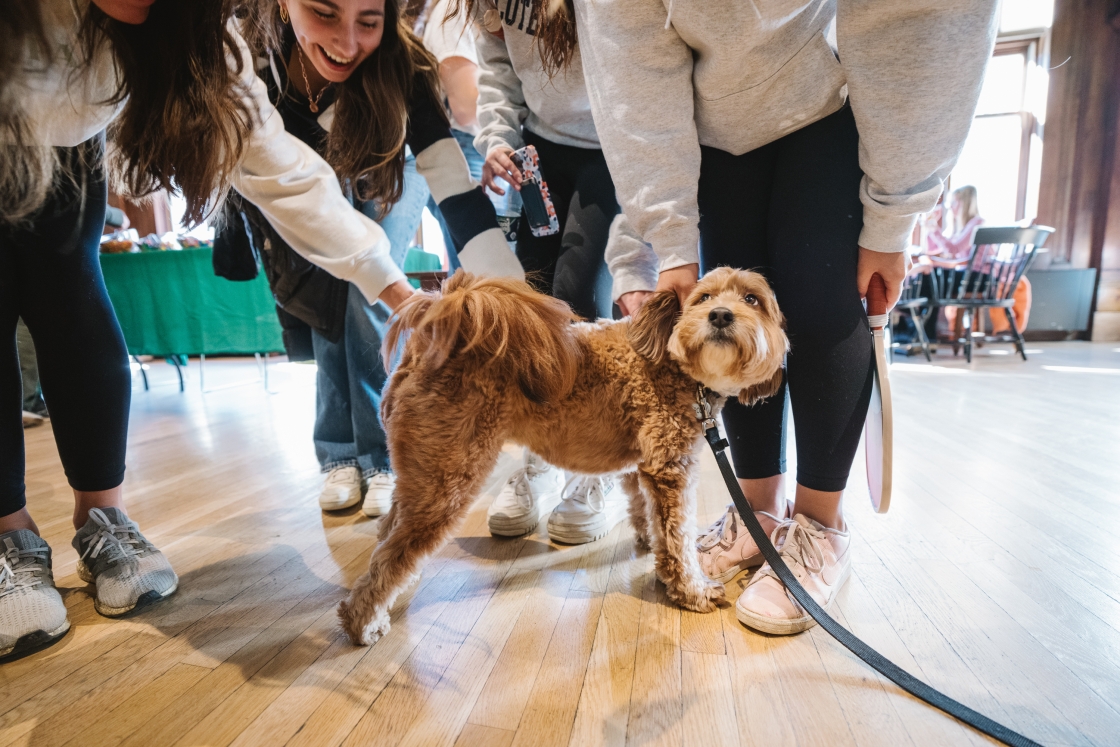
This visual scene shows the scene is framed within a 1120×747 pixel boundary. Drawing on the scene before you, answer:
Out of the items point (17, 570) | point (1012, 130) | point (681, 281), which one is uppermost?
point (1012, 130)

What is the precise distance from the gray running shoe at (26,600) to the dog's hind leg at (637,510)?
4.24 ft

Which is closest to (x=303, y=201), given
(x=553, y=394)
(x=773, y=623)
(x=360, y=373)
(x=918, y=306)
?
(x=360, y=373)

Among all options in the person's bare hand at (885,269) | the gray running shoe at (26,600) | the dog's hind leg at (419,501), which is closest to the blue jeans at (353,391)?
the dog's hind leg at (419,501)

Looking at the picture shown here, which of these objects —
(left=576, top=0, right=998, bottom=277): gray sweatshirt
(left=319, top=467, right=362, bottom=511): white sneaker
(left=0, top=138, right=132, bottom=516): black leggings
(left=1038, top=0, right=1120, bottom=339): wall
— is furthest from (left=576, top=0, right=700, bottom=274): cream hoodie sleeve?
(left=1038, top=0, right=1120, bottom=339): wall

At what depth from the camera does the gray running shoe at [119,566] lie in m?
1.26

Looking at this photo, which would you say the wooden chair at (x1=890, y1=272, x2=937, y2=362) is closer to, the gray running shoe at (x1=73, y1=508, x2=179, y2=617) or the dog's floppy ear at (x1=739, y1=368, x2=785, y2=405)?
the dog's floppy ear at (x1=739, y1=368, x2=785, y2=405)

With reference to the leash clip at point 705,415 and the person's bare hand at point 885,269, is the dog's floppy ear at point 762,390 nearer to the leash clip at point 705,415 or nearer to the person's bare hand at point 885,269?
the leash clip at point 705,415

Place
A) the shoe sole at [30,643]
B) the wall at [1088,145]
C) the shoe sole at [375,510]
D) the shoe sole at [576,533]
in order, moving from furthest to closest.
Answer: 1. the wall at [1088,145]
2. the shoe sole at [375,510]
3. the shoe sole at [576,533]
4. the shoe sole at [30,643]

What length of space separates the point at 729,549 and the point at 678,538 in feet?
0.84

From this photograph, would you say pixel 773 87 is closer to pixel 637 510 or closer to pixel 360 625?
pixel 637 510

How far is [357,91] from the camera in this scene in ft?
5.43

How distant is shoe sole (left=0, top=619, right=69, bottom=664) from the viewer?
1100 millimetres

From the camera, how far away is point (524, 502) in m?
1.69

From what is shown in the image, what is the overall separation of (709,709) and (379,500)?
1.23m
